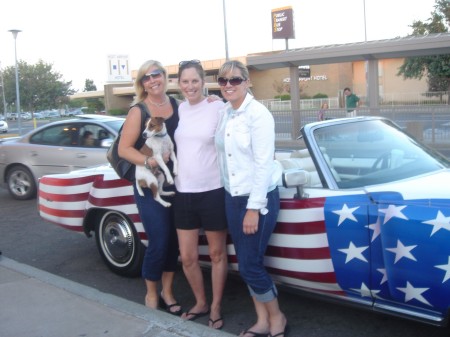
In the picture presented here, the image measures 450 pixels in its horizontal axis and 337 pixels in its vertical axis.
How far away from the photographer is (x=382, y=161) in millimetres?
3865

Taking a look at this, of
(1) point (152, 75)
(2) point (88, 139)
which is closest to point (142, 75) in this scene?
(1) point (152, 75)

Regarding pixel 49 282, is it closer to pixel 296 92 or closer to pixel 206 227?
pixel 206 227

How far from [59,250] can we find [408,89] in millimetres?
45860

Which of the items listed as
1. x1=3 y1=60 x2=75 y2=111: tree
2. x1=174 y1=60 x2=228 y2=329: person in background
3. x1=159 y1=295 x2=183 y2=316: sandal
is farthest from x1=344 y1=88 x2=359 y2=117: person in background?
x1=3 y1=60 x2=75 y2=111: tree

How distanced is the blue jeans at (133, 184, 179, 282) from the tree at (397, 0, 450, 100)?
34983 millimetres

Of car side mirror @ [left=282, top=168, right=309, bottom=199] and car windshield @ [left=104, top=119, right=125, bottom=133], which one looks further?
car windshield @ [left=104, top=119, right=125, bottom=133]

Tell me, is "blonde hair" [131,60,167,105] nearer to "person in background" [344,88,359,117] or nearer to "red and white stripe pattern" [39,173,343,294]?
"red and white stripe pattern" [39,173,343,294]

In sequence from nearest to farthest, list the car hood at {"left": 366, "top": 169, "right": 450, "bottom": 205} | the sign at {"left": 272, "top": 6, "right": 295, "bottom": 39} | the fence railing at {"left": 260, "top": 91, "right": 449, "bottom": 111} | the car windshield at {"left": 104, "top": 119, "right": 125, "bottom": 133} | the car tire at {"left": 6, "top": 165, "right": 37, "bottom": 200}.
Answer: the car hood at {"left": 366, "top": 169, "right": 450, "bottom": 205} → the car windshield at {"left": 104, "top": 119, "right": 125, "bottom": 133} → the car tire at {"left": 6, "top": 165, "right": 37, "bottom": 200} → the fence railing at {"left": 260, "top": 91, "right": 449, "bottom": 111} → the sign at {"left": 272, "top": 6, "right": 295, "bottom": 39}

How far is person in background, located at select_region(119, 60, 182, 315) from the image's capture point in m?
3.71

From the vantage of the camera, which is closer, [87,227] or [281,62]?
[87,227]

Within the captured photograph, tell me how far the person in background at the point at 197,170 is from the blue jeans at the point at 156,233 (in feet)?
0.60

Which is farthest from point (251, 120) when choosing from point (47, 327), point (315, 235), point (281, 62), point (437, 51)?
point (281, 62)

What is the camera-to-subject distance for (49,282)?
457cm

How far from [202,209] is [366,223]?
106cm
